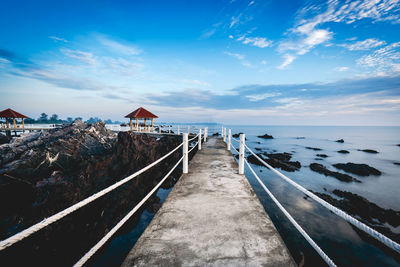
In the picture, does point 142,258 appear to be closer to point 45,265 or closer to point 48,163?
point 45,265

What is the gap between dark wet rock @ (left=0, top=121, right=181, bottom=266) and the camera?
4953 mm

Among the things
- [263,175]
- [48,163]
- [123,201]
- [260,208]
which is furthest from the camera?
[263,175]

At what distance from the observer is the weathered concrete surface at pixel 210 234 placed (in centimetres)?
184

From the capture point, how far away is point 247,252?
1.93 metres

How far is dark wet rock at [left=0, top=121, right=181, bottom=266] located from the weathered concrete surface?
3962 millimetres

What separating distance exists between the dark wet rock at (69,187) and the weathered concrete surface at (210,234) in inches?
156

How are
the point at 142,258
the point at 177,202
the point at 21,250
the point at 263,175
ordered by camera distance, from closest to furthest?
the point at 142,258 → the point at 177,202 → the point at 21,250 → the point at 263,175

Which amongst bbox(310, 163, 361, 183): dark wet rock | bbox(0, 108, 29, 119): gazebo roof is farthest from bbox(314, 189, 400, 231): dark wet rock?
bbox(0, 108, 29, 119): gazebo roof

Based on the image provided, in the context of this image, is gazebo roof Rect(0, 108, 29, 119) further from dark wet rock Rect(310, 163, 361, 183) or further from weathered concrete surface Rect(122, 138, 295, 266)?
dark wet rock Rect(310, 163, 361, 183)

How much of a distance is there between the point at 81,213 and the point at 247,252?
19.7 feet

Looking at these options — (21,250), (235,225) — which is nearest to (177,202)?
(235,225)

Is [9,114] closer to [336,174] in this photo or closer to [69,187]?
[69,187]

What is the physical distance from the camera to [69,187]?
7316 millimetres

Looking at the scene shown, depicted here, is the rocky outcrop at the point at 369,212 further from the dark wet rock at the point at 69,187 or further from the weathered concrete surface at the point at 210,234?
the dark wet rock at the point at 69,187
